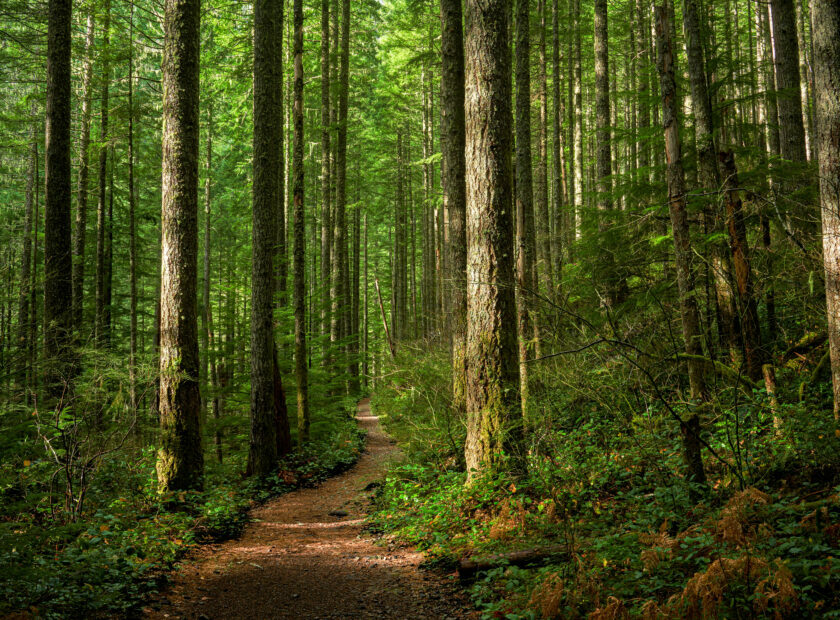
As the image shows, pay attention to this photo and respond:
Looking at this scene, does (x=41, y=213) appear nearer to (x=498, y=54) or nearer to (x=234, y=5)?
(x=234, y=5)

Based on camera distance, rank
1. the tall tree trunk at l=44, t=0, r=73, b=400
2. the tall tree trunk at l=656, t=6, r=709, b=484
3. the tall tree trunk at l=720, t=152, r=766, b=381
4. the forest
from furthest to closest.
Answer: the tall tree trunk at l=44, t=0, r=73, b=400 → the tall tree trunk at l=720, t=152, r=766, b=381 → the tall tree trunk at l=656, t=6, r=709, b=484 → the forest

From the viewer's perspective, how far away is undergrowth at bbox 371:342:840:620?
3.28 metres

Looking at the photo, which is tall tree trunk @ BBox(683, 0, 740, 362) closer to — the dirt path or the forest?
the forest

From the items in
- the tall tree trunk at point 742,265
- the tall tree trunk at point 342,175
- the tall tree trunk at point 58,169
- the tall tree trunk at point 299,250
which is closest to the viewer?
the tall tree trunk at point 742,265

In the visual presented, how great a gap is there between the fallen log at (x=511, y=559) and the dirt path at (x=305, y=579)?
0.75 ft

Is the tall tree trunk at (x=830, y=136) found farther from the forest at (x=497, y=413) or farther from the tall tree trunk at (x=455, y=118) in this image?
the tall tree trunk at (x=455, y=118)

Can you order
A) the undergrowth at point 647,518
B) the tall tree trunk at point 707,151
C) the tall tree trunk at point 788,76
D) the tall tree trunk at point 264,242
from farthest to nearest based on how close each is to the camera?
1. the tall tree trunk at point 264,242
2. the tall tree trunk at point 788,76
3. the tall tree trunk at point 707,151
4. the undergrowth at point 647,518

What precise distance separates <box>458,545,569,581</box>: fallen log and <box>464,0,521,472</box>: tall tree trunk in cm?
163

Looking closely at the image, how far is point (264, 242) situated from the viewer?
1009cm

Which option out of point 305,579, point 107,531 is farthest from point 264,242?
point 305,579

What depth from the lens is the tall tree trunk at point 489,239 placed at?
20.5 feet

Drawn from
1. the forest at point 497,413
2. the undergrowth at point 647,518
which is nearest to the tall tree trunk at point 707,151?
the forest at point 497,413

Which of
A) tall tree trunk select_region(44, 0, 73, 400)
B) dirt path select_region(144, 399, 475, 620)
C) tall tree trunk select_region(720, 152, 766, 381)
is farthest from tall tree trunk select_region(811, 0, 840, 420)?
tall tree trunk select_region(44, 0, 73, 400)

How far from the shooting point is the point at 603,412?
8383 millimetres
